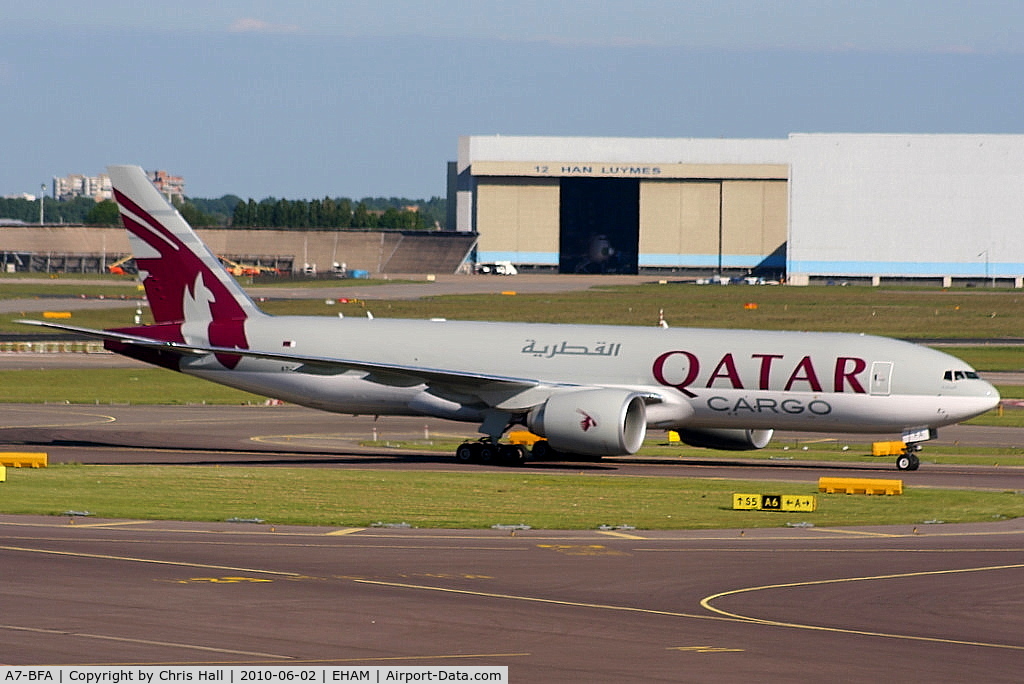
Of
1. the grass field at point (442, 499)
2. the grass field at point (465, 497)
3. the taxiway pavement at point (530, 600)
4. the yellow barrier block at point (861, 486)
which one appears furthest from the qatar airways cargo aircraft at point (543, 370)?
the taxiway pavement at point (530, 600)

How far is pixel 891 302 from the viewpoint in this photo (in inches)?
5492

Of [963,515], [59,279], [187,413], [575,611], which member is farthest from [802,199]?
[575,611]

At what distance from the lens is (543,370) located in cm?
4791

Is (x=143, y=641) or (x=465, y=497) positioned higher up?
(x=465, y=497)

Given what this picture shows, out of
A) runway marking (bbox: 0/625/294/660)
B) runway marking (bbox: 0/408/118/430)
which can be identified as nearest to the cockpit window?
runway marking (bbox: 0/408/118/430)

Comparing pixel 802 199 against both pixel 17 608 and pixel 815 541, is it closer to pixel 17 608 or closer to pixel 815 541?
pixel 815 541

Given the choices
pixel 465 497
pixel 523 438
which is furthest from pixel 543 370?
pixel 465 497

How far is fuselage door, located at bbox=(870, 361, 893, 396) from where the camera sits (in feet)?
150

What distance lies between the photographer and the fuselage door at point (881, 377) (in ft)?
150

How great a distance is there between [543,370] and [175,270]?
44.0 feet

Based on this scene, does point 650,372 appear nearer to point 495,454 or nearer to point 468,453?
point 495,454

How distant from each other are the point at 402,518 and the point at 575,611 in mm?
10915

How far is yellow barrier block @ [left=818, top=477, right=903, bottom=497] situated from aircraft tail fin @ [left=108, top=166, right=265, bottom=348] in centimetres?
2106

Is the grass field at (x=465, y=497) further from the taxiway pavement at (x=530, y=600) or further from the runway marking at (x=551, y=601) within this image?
the runway marking at (x=551, y=601)
